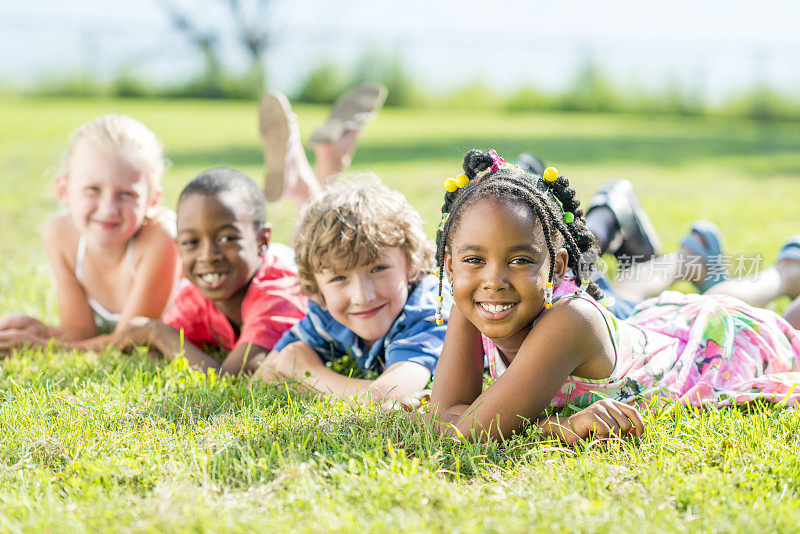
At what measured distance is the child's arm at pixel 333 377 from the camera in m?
3.30

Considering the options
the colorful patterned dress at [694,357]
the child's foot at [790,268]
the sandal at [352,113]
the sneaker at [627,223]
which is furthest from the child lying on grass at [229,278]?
the child's foot at [790,268]

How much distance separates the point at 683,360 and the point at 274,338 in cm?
189

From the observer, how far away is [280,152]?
209 inches

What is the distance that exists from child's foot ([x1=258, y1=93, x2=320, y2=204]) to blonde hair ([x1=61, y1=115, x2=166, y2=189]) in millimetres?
951

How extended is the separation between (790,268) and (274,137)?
3.32 m

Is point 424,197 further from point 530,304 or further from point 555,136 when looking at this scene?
point 555,136

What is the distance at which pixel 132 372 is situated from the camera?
3.76 m

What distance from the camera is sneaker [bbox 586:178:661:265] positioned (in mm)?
4891

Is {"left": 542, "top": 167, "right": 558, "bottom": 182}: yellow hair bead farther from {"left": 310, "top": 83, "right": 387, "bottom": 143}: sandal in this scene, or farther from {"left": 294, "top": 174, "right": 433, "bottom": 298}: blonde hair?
{"left": 310, "top": 83, "right": 387, "bottom": 143}: sandal

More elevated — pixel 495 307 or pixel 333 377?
pixel 495 307

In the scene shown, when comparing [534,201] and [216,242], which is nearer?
[534,201]

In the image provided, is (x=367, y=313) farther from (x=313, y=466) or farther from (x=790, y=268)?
(x=790, y=268)

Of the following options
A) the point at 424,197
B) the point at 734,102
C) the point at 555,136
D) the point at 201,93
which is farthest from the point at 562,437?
the point at 201,93

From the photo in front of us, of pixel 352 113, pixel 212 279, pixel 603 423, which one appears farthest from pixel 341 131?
pixel 603 423
